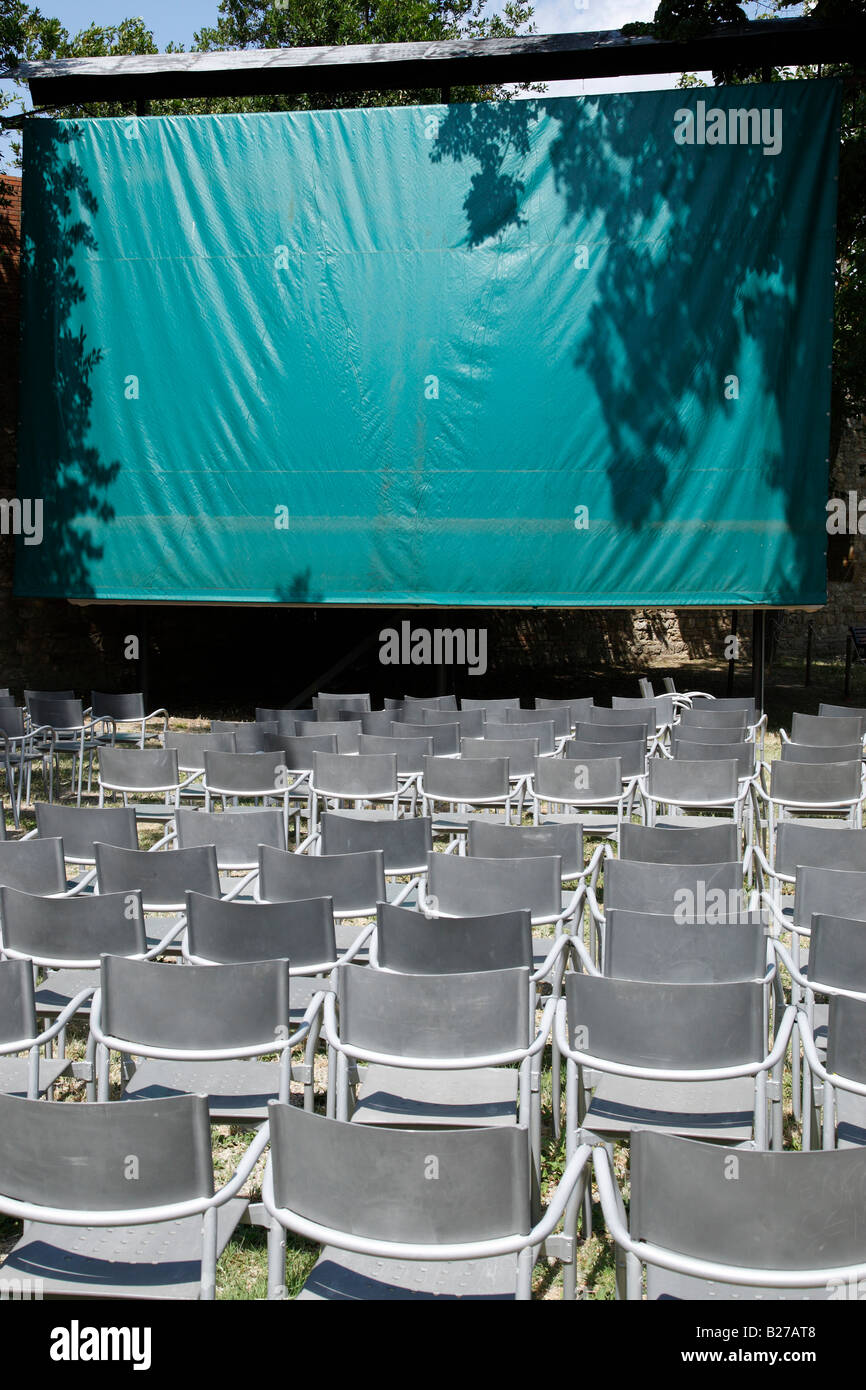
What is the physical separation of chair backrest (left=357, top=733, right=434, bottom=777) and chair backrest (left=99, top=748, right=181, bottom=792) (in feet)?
3.37

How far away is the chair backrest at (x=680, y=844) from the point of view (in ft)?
14.5

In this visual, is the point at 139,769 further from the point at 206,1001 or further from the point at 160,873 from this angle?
the point at 206,1001

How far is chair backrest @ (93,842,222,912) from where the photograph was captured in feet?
13.0

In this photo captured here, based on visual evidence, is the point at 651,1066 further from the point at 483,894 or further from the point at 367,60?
the point at 367,60

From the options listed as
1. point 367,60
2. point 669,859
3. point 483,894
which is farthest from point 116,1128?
point 367,60

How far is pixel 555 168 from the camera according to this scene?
11516 millimetres

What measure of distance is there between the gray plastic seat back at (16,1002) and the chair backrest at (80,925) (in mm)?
631

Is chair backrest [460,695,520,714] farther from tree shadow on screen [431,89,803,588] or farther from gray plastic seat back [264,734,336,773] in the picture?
tree shadow on screen [431,89,803,588]

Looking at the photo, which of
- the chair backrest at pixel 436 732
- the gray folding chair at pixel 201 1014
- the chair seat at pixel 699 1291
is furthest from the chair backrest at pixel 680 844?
the chair backrest at pixel 436 732

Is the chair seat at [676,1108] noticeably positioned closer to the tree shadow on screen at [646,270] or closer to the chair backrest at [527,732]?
the chair backrest at [527,732]

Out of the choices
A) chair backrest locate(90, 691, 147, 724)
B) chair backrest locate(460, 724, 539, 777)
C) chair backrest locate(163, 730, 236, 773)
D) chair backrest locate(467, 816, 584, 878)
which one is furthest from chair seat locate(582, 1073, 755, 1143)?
chair backrest locate(90, 691, 147, 724)

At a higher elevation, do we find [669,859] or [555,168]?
[555,168]

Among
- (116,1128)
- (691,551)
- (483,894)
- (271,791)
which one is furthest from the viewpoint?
Answer: (691,551)
